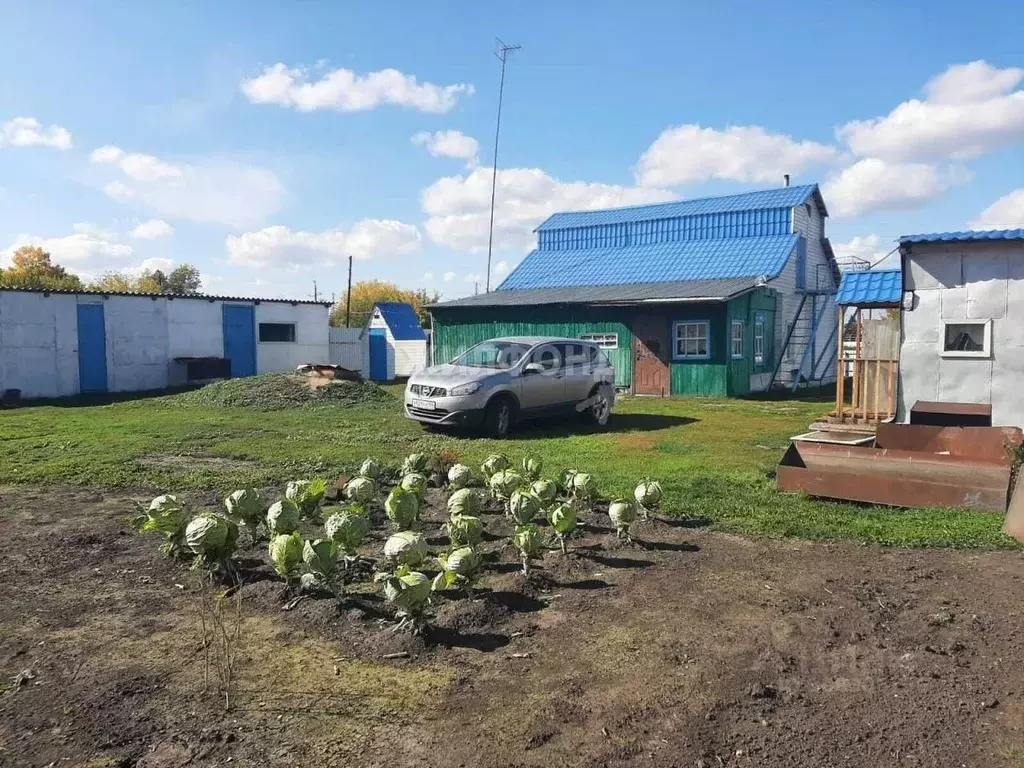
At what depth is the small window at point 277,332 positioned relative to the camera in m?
27.1

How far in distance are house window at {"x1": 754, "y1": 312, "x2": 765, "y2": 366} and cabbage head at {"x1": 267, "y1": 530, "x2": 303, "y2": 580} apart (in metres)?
20.6

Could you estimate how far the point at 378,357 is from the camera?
105 ft

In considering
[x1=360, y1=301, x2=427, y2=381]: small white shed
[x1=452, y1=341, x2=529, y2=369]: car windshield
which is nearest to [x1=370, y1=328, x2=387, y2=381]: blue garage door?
[x1=360, y1=301, x2=427, y2=381]: small white shed

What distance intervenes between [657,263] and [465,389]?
17511 mm

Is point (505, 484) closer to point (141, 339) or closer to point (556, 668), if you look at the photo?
point (556, 668)

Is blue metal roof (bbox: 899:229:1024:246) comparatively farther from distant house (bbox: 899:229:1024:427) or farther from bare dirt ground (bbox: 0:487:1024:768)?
bare dirt ground (bbox: 0:487:1024:768)

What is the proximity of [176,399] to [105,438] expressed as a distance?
7688 millimetres

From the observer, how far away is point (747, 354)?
22.8m

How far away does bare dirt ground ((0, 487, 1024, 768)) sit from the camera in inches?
122

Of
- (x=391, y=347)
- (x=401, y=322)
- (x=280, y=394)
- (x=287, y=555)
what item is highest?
(x=401, y=322)

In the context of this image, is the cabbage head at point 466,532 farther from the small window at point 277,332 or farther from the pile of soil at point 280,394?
the small window at point 277,332

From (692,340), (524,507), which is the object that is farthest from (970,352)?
(692,340)

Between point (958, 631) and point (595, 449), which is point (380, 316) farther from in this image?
point (958, 631)

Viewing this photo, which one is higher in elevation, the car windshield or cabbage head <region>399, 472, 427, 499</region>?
the car windshield
